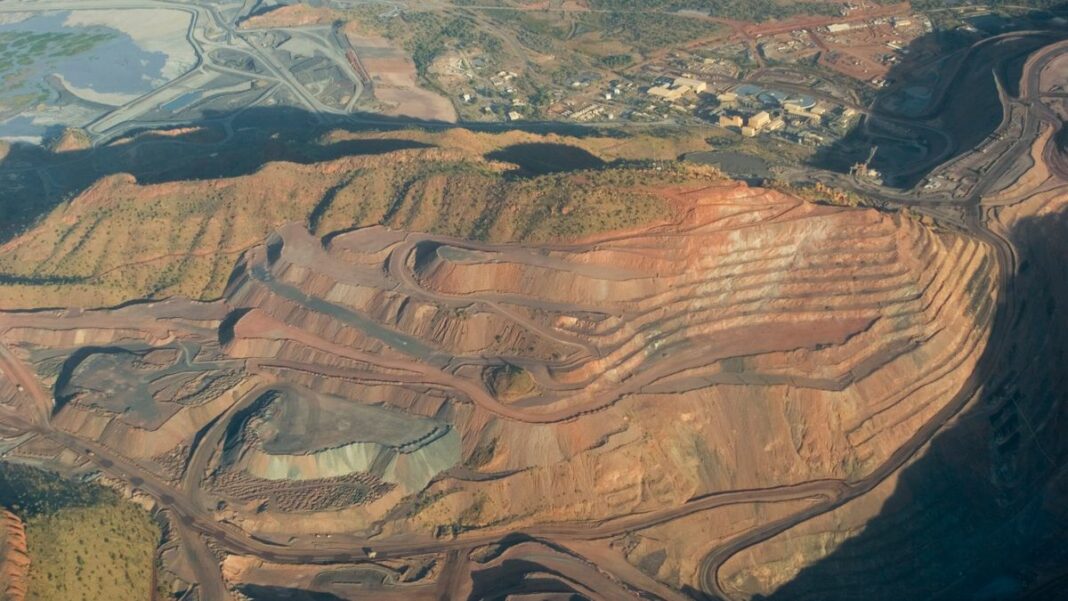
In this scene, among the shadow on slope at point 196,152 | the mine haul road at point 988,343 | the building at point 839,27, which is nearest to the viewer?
the mine haul road at point 988,343

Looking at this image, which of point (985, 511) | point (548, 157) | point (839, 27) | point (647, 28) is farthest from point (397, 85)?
point (985, 511)

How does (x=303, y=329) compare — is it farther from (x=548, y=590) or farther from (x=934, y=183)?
(x=934, y=183)

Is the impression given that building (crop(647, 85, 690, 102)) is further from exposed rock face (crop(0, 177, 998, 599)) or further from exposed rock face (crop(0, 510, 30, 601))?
exposed rock face (crop(0, 510, 30, 601))

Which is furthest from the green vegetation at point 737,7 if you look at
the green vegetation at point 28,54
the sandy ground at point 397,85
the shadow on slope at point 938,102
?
the green vegetation at point 28,54

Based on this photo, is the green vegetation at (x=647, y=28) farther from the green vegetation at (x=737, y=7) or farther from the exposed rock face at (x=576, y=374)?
the exposed rock face at (x=576, y=374)

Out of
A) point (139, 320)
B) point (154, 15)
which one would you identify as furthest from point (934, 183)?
point (154, 15)

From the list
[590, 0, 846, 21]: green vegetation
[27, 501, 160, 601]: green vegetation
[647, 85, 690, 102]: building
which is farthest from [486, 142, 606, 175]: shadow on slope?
[590, 0, 846, 21]: green vegetation
